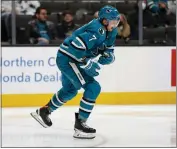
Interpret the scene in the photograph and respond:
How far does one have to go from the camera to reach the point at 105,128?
4766mm

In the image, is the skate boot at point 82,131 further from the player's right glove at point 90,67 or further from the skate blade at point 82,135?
the player's right glove at point 90,67

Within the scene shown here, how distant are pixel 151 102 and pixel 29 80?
157 cm

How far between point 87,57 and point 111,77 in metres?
2.28

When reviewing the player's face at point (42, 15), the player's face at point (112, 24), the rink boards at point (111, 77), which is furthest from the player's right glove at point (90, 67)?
the player's face at point (42, 15)

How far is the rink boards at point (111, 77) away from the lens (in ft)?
21.0

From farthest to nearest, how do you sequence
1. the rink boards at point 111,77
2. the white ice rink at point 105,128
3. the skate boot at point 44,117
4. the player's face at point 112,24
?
the rink boards at point 111,77
the skate boot at point 44,117
the player's face at point 112,24
the white ice rink at point 105,128

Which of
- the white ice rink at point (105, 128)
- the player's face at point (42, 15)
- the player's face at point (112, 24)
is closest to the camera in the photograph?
the white ice rink at point (105, 128)

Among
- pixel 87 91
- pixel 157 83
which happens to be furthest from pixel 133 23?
pixel 87 91

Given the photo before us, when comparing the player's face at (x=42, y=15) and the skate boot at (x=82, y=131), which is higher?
the player's face at (x=42, y=15)

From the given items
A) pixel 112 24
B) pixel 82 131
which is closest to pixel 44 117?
pixel 82 131

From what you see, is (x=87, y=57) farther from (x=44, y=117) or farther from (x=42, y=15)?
(x=42, y=15)

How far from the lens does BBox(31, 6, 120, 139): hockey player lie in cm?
410

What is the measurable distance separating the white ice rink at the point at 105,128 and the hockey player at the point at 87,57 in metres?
0.25

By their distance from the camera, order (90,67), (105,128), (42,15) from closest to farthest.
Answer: (90,67), (105,128), (42,15)
